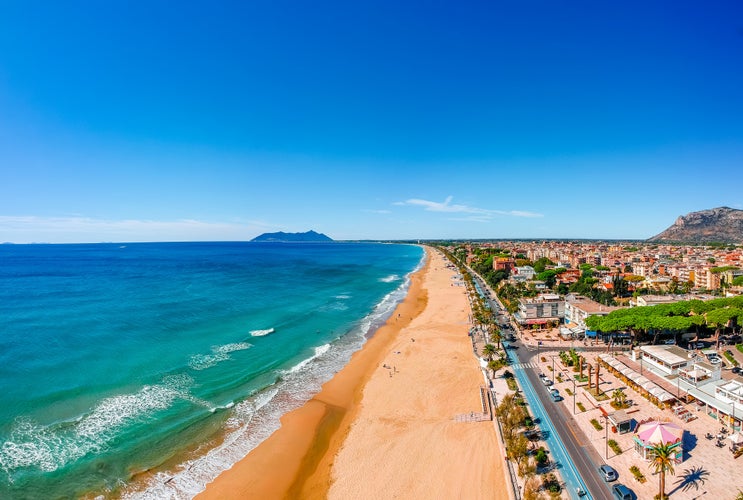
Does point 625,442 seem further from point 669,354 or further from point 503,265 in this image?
point 503,265

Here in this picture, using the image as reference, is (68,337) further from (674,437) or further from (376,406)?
(674,437)

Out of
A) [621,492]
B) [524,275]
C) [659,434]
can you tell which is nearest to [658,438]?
[659,434]

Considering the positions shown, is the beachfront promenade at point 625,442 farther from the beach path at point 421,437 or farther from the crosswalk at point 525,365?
the beach path at point 421,437

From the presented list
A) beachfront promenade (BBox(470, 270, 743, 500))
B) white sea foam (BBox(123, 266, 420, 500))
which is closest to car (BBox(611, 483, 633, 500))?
beachfront promenade (BBox(470, 270, 743, 500))

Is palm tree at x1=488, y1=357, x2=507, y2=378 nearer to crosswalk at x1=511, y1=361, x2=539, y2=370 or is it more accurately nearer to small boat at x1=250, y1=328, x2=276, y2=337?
crosswalk at x1=511, y1=361, x2=539, y2=370

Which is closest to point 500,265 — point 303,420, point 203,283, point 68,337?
point 203,283

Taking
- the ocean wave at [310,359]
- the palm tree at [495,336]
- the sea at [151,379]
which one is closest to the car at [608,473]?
the palm tree at [495,336]
